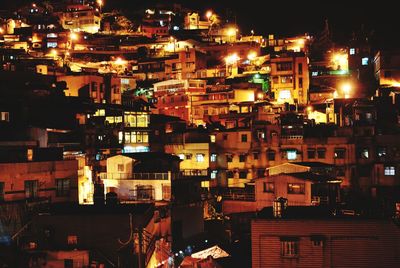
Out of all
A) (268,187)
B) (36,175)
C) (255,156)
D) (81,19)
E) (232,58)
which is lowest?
(268,187)

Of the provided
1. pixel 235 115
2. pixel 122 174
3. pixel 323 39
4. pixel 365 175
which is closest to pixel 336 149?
pixel 365 175

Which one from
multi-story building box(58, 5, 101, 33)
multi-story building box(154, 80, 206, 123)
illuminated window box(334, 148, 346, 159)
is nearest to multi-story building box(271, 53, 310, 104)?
multi-story building box(154, 80, 206, 123)

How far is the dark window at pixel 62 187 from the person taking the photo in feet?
97.4

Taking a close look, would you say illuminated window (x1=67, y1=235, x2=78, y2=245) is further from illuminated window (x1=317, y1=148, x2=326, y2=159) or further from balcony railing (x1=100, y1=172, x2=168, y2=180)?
illuminated window (x1=317, y1=148, x2=326, y2=159)

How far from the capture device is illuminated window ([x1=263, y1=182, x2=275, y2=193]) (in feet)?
117

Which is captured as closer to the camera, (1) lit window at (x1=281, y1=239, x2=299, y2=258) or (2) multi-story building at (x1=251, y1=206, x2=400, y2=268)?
(2) multi-story building at (x1=251, y1=206, x2=400, y2=268)

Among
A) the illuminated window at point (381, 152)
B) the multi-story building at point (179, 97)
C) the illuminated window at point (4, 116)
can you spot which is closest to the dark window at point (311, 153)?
the illuminated window at point (381, 152)

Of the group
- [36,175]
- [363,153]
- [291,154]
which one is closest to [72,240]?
[36,175]

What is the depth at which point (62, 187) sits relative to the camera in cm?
2994

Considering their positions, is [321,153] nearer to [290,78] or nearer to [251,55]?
[290,78]

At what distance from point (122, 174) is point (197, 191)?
233 inches

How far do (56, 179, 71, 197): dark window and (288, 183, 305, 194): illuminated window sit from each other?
1487 cm

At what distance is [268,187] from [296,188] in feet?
8.24

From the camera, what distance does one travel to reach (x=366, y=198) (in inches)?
1654
